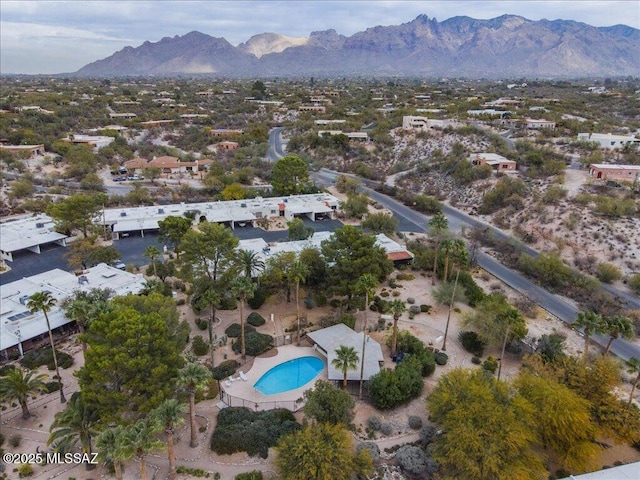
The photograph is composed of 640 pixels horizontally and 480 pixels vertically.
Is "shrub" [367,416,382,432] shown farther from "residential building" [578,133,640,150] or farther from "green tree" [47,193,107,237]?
"residential building" [578,133,640,150]

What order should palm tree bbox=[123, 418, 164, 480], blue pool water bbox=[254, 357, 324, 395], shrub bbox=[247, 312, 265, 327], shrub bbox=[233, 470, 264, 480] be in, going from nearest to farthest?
palm tree bbox=[123, 418, 164, 480]
shrub bbox=[233, 470, 264, 480]
blue pool water bbox=[254, 357, 324, 395]
shrub bbox=[247, 312, 265, 327]

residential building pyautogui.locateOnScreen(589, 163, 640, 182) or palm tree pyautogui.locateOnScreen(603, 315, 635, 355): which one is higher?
residential building pyautogui.locateOnScreen(589, 163, 640, 182)

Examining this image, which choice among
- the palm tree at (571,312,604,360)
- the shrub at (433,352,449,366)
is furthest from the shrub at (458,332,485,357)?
the palm tree at (571,312,604,360)

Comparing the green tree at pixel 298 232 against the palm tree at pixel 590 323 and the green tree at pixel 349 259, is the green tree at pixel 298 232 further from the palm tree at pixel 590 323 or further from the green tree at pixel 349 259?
the palm tree at pixel 590 323

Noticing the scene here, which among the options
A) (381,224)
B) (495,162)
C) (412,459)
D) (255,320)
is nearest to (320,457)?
(412,459)

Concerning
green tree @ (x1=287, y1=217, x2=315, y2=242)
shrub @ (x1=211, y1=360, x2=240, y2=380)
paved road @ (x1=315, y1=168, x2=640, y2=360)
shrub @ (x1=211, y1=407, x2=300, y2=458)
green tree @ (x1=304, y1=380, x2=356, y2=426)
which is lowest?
paved road @ (x1=315, y1=168, x2=640, y2=360)

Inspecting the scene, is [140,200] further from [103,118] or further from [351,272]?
[103,118]

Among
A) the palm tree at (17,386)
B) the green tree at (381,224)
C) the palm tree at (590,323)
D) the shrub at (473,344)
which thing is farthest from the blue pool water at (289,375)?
the green tree at (381,224)
